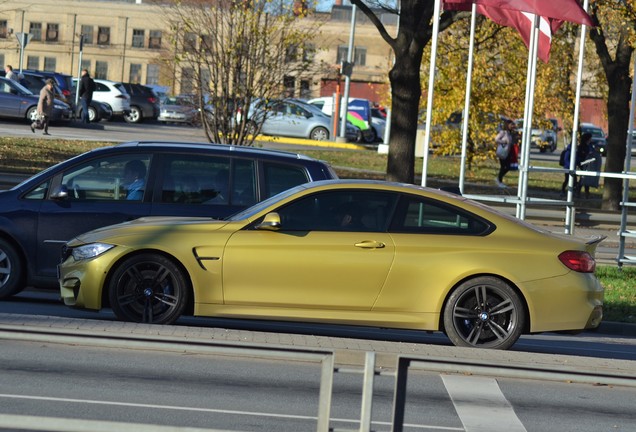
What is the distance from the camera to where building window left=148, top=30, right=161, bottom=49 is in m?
73.8

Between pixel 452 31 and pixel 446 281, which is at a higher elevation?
pixel 452 31

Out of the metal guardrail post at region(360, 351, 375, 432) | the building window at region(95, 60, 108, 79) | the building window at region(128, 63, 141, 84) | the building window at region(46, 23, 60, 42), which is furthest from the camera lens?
the building window at region(128, 63, 141, 84)

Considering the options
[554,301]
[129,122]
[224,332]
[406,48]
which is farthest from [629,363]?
[129,122]

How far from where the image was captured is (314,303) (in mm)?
9445

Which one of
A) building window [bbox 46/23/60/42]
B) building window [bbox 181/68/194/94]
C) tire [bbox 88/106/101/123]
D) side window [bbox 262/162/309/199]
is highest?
building window [bbox 46/23/60/42]

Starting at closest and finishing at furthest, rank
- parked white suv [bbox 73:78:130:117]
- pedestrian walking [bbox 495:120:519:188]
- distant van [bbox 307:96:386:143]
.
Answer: pedestrian walking [bbox 495:120:519:188] < parked white suv [bbox 73:78:130:117] < distant van [bbox 307:96:386:143]

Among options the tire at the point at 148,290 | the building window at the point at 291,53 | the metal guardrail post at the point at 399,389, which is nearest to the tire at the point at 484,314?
the tire at the point at 148,290

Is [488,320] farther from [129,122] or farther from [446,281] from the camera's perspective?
[129,122]

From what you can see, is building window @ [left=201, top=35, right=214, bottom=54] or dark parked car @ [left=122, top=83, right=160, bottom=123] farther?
dark parked car @ [left=122, top=83, right=160, bottom=123]

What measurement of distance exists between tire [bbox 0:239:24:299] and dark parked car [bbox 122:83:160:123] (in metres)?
32.6

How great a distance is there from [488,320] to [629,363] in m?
1.24

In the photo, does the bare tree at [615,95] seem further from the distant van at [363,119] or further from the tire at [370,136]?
the tire at [370,136]

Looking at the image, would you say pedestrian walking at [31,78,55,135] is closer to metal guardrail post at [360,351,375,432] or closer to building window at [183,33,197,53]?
building window at [183,33,197,53]

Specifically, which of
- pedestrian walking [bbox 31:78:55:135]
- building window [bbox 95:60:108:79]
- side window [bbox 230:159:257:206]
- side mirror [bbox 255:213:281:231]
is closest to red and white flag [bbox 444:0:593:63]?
side window [bbox 230:159:257:206]
